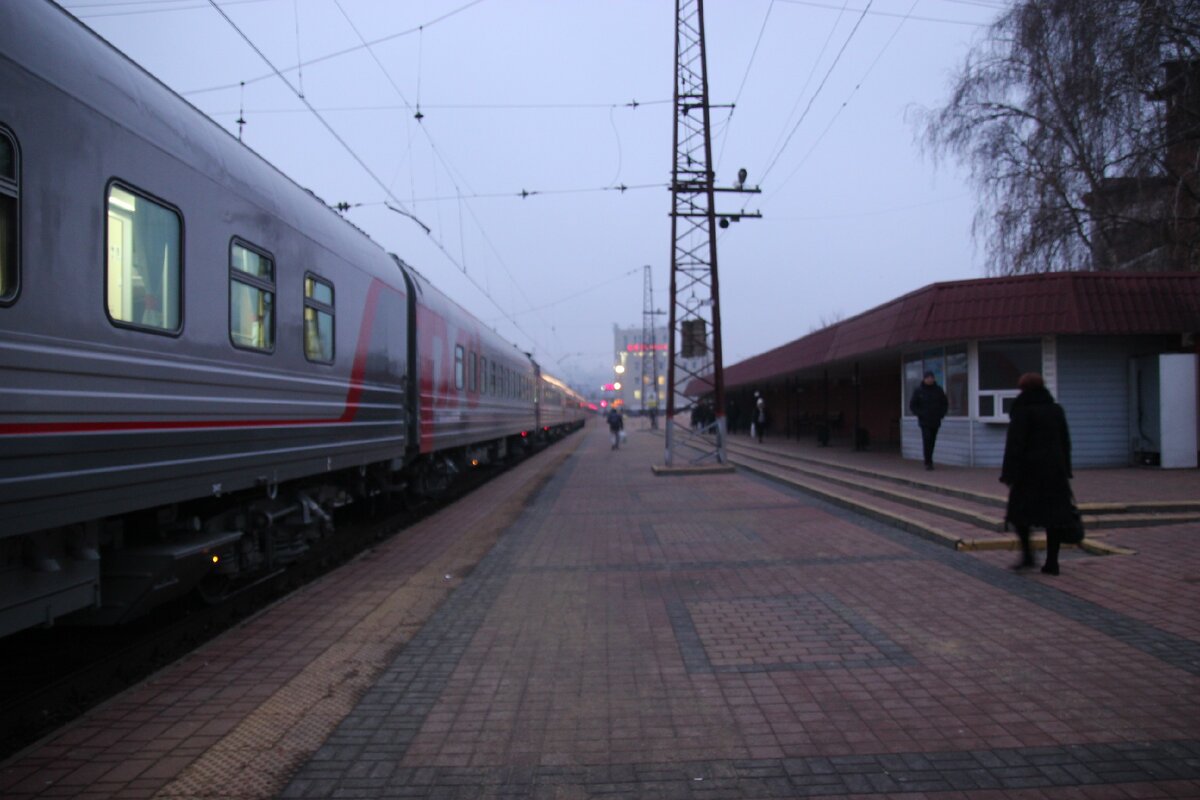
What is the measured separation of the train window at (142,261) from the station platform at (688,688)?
82.9 inches

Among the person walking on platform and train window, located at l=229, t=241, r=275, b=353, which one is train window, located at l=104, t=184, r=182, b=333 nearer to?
train window, located at l=229, t=241, r=275, b=353

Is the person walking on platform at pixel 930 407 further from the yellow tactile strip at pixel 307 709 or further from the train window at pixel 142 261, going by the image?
the train window at pixel 142 261

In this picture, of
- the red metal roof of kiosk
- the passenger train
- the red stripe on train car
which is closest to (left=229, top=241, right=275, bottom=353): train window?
the passenger train

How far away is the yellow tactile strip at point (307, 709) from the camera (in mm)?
3484

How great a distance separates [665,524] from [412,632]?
5.18 m

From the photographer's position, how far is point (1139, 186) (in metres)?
16.6

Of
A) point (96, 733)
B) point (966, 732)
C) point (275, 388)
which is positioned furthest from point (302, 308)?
point (966, 732)

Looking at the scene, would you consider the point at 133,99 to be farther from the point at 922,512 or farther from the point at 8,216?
the point at 922,512

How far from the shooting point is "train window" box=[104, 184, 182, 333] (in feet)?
14.6

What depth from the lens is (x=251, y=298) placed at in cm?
614

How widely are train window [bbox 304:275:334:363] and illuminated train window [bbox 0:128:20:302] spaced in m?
3.45

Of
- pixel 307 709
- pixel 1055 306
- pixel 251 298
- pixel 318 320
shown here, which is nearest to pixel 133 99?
pixel 251 298

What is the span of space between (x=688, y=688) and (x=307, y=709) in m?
2.03

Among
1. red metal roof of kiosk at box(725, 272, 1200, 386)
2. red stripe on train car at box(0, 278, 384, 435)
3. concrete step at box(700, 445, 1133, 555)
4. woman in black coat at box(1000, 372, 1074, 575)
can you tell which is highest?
red metal roof of kiosk at box(725, 272, 1200, 386)
